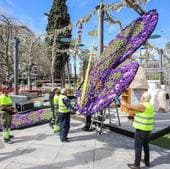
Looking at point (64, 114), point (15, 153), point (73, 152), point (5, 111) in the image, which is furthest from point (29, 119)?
point (73, 152)

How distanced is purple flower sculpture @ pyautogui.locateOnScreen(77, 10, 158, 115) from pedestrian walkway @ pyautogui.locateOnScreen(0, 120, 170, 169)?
43.7 inches

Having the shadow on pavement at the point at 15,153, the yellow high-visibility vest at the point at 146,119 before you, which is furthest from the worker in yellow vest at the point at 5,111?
the yellow high-visibility vest at the point at 146,119

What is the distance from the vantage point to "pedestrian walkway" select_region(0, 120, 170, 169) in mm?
7574

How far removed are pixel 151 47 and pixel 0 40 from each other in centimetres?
1361

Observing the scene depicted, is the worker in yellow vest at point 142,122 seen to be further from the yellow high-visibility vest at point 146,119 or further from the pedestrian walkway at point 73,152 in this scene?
the pedestrian walkway at point 73,152

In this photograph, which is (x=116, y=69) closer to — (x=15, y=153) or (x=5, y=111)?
(x=15, y=153)

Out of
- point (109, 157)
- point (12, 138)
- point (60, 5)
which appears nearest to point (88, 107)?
point (109, 157)

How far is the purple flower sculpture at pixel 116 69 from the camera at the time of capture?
8.05 m

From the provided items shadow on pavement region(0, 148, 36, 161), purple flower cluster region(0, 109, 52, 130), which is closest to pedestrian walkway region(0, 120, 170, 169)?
shadow on pavement region(0, 148, 36, 161)

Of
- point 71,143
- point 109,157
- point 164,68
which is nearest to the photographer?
point 109,157

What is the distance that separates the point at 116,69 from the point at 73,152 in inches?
91.7

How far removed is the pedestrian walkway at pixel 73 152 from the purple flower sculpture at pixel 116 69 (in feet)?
3.64

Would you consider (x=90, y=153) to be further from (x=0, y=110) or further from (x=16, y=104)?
(x=16, y=104)

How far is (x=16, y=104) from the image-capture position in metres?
14.4
